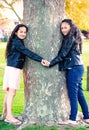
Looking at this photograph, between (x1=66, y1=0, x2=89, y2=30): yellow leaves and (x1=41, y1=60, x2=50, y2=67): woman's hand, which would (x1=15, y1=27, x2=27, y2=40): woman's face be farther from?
(x1=66, y1=0, x2=89, y2=30): yellow leaves

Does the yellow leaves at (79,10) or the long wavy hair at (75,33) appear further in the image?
the yellow leaves at (79,10)

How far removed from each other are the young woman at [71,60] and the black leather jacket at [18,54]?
0.76 feet

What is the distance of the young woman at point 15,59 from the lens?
271 inches

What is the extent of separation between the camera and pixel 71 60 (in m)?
6.88

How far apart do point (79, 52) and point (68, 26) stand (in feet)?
1.47

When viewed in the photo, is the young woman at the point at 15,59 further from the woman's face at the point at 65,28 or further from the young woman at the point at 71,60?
the woman's face at the point at 65,28

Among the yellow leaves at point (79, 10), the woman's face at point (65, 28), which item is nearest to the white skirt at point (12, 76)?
the woman's face at point (65, 28)

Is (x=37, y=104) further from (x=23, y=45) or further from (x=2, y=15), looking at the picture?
(x=2, y=15)

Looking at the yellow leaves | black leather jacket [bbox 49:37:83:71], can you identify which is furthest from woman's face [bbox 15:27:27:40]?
the yellow leaves

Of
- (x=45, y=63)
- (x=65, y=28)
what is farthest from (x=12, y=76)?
(x=65, y=28)

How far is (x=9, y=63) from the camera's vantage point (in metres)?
7.05

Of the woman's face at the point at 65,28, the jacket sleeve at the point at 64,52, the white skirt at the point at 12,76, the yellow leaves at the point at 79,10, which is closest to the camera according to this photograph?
the jacket sleeve at the point at 64,52

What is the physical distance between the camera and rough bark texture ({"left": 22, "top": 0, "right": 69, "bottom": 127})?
273 inches

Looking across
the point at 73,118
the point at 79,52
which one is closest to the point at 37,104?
the point at 73,118
